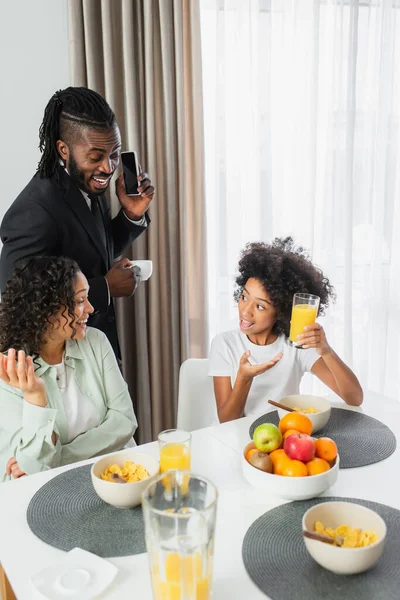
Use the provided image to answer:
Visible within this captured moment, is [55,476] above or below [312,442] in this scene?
below

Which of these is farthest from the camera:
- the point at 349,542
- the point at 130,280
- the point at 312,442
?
the point at 130,280

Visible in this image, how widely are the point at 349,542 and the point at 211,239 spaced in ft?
6.90

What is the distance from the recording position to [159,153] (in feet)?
8.67

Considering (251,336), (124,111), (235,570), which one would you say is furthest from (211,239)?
(235,570)

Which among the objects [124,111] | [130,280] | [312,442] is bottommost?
[312,442]

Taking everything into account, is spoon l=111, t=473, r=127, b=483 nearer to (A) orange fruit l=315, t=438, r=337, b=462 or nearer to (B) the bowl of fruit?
(B) the bowl of fruit

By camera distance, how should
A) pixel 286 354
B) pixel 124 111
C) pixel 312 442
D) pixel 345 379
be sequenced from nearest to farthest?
pixel 312 442 < pixel 345 379 < pixel 286 354 < pixel 124 111

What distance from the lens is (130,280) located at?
7.05ft

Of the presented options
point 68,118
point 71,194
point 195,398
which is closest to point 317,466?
point 195,398

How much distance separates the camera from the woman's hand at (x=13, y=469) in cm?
155

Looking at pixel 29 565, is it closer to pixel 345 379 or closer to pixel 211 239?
pixel 345 379

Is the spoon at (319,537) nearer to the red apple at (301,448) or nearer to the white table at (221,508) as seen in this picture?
the white table at (221,508)

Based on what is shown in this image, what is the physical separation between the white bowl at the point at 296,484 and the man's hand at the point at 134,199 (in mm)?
1342

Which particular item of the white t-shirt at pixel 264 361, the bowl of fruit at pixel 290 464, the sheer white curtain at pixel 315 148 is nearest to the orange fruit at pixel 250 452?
the bowl of fruit at pixel 290 464
